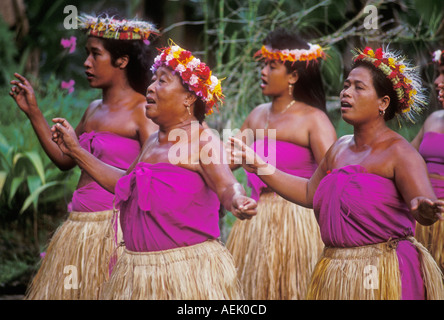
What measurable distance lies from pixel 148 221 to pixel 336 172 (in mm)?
826

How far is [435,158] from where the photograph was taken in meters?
4.29

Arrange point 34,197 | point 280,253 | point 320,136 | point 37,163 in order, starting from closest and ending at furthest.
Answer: point 320,136
point 280,253
point 34,197
point 37,163

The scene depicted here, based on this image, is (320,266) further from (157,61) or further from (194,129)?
(157,61)

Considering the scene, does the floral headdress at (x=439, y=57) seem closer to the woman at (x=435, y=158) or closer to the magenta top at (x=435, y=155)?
the woman at (x=435, y=158)

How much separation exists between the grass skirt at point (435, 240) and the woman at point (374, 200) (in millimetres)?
1591

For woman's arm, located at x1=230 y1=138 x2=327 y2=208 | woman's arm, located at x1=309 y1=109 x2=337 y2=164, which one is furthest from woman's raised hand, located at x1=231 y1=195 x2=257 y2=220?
woman's arm, located at x1=309 y1=109 x2=337 y2=164

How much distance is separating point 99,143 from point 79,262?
2.15 feet

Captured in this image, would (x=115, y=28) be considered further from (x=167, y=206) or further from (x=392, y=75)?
(x=392, y=75)

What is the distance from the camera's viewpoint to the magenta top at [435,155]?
168 inches

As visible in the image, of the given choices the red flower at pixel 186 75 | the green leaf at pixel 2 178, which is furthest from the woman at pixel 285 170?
the green leaf at pixel 2 178

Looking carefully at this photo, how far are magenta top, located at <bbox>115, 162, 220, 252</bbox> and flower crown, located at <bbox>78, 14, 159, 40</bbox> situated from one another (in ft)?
3.81

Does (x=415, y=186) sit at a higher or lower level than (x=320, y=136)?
lower

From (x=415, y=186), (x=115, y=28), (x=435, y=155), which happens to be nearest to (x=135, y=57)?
(x=115, y=28)

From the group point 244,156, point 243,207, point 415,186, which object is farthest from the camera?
point 244,156
